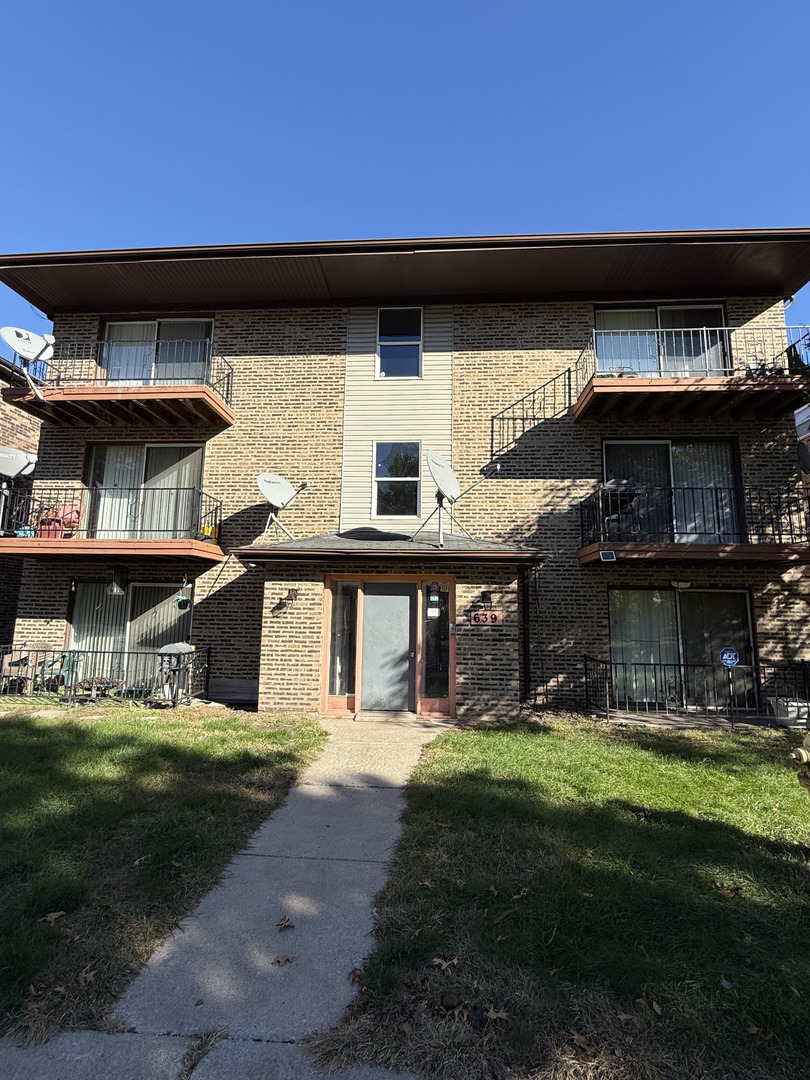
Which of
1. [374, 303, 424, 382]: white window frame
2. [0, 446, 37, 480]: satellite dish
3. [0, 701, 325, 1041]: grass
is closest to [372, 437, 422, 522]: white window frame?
[374, 303, 424, 382]: white window frame

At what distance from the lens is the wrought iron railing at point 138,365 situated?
1255 centimetres

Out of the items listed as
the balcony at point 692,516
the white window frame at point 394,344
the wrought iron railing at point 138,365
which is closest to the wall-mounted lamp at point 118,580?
the wrought iron railing at point 138,365

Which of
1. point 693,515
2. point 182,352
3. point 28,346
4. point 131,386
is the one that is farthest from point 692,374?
point 28,346

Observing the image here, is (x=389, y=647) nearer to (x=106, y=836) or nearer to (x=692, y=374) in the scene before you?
(x=106, y=836)

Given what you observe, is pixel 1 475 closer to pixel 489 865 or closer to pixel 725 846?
pixel 489 865

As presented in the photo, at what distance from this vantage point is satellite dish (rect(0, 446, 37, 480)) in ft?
39.8

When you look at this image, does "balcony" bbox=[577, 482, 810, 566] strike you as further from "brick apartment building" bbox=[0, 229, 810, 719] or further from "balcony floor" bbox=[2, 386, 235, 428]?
"balcony floor" bbox=[2, 386, 235, 428]

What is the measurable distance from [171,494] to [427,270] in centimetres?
732

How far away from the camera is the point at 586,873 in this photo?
3939mm

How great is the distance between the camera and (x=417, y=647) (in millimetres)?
9938

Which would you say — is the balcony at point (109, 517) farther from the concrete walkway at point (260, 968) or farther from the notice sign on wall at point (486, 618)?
the concrete walkway at point (260, 968)

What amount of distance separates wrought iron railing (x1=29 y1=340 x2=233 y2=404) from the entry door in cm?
593

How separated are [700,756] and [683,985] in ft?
16.9

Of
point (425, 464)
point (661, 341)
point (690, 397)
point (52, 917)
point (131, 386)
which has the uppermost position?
point (661, 341)
